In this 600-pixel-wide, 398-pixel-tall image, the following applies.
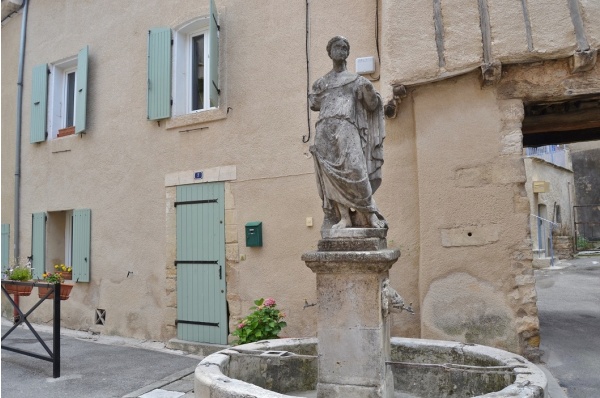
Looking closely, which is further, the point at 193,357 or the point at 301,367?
the point at 193,357

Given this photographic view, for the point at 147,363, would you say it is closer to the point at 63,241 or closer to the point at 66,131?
the point at 63,241

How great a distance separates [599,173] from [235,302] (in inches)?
655

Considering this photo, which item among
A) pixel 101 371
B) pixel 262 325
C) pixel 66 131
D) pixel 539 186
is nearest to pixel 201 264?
pixel 262 325

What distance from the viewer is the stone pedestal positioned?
3.21 m

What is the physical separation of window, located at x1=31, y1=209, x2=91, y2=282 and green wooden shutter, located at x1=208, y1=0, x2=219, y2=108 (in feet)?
9.38

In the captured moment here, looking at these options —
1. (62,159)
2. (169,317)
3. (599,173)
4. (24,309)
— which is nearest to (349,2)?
(169,317)

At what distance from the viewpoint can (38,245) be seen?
8430 millimetres

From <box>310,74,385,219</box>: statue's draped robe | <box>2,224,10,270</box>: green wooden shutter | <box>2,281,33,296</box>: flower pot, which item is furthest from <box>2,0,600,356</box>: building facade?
<box>310,74,385,219</box>: statue's draped robe

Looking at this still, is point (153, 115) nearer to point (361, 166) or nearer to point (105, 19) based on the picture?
point (105, 19)

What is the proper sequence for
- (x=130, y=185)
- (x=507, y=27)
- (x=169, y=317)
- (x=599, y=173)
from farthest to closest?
(x=599, y=173) → (x=130, y=185) → (x=169, y=317) → (x=507, y=27)

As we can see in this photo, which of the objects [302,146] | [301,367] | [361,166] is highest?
[302,146]

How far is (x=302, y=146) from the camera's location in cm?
618

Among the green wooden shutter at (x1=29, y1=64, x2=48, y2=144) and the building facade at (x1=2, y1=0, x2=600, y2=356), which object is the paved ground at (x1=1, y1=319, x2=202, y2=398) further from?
the green wooden shutter at (x1=29, y1=64, x2=48, y2=144)

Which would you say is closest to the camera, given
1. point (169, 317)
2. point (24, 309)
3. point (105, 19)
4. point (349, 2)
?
point (349, 2)
